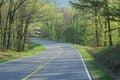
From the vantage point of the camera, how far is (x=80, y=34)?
12144cm

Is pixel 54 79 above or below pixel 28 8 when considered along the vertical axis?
below

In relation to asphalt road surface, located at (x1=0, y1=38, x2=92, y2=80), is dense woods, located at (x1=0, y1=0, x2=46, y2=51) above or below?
above

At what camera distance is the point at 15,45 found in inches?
2579

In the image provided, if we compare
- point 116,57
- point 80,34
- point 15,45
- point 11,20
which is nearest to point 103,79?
point 116,57

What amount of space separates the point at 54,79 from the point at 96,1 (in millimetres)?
18163

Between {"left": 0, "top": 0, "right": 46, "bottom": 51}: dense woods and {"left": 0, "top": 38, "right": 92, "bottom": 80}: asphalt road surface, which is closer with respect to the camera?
{"left": 0, "top": 38, "right": 92, "bottom": 80}: asphalt road surface

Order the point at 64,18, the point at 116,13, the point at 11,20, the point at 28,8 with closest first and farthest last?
the point at 116,13 < the point at 11,20 < the point at 28,8 < the point at 64,18

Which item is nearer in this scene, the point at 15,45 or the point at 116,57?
the point at 116,57

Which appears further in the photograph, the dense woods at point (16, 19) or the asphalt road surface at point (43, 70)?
the dense woods at point (16, 19)

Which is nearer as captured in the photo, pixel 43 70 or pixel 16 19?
pixel 43 70

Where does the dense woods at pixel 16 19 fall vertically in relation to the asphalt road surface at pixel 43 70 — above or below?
above

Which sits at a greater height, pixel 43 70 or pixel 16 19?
pixel 16 19

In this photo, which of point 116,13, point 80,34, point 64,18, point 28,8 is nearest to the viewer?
point 116,13

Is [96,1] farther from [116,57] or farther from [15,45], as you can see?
[15,45]
